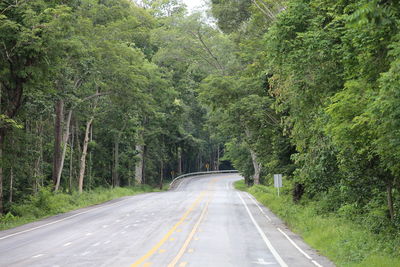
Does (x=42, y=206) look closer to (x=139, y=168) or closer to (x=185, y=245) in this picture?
(x=185, y=245)

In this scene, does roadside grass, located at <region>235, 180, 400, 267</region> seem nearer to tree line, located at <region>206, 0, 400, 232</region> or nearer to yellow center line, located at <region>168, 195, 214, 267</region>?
tree line, located at <region>206, 0, 400, 232</region>

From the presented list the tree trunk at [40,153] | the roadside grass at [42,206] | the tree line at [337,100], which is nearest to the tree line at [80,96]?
the tree trunk at [40,153]

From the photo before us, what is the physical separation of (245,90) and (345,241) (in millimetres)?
17072

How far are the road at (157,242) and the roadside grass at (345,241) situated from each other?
450 mm

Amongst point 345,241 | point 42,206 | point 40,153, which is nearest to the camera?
point 345,241

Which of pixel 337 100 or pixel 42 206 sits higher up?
pixel 337 100

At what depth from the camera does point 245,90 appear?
30297mm

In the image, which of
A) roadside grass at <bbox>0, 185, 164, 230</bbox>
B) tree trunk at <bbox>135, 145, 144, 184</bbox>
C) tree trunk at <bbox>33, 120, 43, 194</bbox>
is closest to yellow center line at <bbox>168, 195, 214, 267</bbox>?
roadside grass at <bbox>0, 185, 164, 230</bbox>

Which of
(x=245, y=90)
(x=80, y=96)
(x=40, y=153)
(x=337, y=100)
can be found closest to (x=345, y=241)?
(x=337, y=100)

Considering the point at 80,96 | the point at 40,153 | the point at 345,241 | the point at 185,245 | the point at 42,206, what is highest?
the point at 80,96

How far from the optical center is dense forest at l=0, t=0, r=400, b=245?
1192cm

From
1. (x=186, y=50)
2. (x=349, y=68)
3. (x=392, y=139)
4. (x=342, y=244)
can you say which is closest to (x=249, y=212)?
(x=342, y=244)

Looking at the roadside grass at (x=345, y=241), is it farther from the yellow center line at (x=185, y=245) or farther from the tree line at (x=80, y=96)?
the tree line at (x=80, y=96)

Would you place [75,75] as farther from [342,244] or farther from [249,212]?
[342,244]
